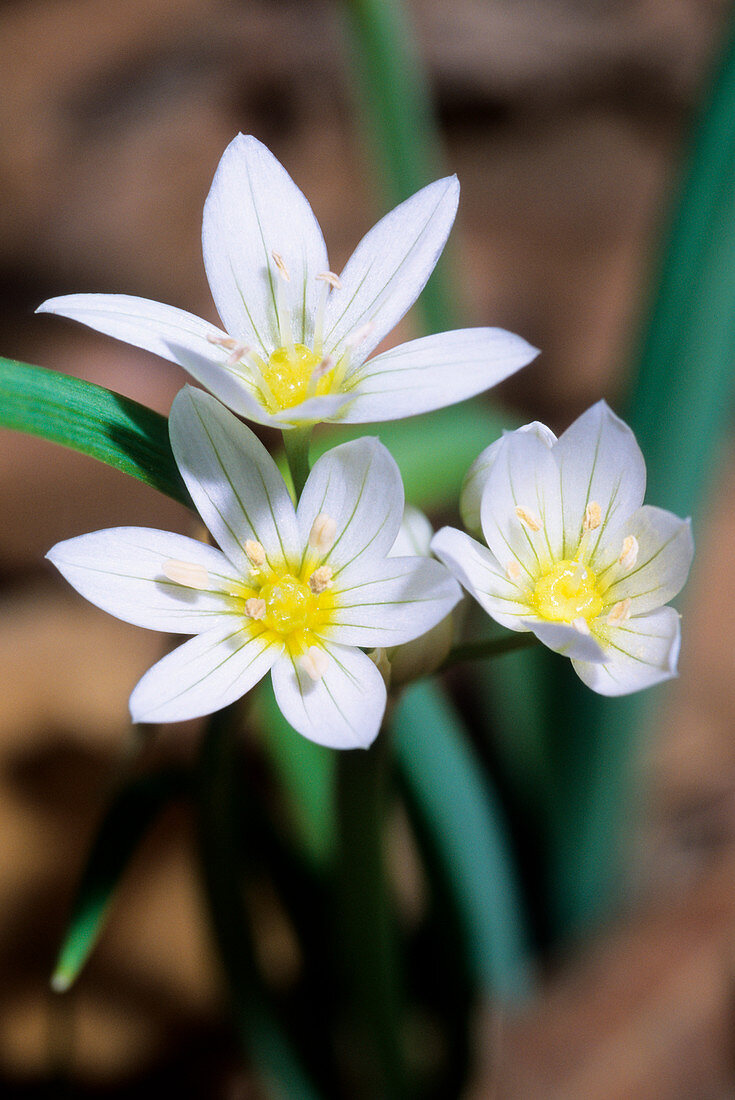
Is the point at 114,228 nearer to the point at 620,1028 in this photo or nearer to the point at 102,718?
the point at 102,718

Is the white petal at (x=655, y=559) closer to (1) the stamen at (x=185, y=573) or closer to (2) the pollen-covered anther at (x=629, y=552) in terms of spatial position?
(2) the pollen-covered anther at (x=629, y=552)

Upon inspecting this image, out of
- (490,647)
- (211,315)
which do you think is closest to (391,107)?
(211,315)

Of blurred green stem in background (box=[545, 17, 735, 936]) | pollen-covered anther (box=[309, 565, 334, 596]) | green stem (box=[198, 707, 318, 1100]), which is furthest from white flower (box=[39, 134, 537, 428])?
blurred green stem in background (box=[545, 17, 735, 936])

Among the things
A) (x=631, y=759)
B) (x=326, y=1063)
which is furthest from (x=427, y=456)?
(x=326, y=1063)

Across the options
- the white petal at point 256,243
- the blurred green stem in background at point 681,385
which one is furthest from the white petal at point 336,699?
the blurred green stem in background at point 681,385

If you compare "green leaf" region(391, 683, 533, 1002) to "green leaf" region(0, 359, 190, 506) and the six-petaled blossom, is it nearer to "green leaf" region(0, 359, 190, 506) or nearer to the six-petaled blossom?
the six-petaled blossom

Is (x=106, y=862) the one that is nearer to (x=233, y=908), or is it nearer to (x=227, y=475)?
(x=233, y=908)

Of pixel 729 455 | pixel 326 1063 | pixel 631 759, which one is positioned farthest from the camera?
pixel 729 455
